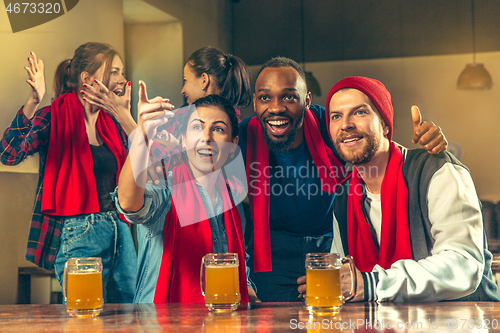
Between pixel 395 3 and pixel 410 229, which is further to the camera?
pixel 395 3

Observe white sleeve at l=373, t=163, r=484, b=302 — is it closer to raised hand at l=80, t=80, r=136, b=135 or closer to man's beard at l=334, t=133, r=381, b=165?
man's beard at l=334, t=133, r=381, b=165

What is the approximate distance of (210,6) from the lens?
2422mm

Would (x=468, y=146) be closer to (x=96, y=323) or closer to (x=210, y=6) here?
(x=210, y=6)

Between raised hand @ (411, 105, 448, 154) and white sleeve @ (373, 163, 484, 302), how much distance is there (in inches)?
4.5

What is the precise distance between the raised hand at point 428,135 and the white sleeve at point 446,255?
11 centimetres

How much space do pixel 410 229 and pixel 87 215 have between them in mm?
1638

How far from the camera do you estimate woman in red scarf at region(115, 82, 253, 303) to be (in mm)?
2068

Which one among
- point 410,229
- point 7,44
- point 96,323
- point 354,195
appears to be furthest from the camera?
point 7,44

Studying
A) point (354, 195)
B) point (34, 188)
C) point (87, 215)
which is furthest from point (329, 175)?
point (34, 188)

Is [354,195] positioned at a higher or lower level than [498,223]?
higher

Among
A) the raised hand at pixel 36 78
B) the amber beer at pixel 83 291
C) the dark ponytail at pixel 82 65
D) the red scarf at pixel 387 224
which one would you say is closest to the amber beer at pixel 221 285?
Answer: the amber beer at pixel 83 291

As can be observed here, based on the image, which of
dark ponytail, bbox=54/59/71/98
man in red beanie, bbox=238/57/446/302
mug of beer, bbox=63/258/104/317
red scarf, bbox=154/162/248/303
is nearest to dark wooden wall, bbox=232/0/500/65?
man in red beanie, bbox=238/57/446/302

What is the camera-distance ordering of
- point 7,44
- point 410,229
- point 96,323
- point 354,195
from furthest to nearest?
point 7,44, point 354,195, point 410,229, point 96,323

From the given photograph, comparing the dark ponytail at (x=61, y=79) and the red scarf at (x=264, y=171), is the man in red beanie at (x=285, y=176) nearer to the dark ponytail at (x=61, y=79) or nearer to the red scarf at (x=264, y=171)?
the red scarf at (x=264, y=171)
